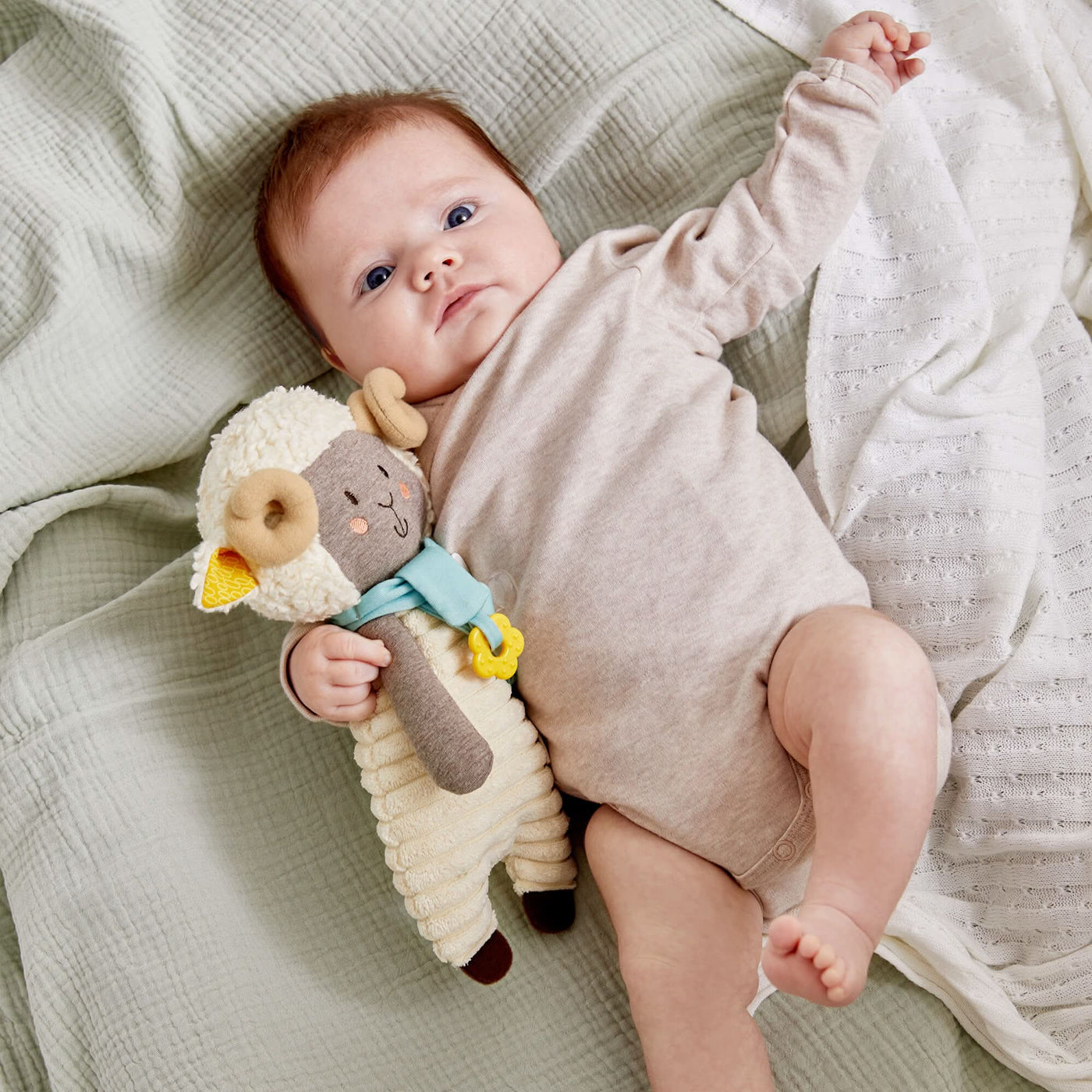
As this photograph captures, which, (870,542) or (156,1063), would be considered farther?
(870,542)

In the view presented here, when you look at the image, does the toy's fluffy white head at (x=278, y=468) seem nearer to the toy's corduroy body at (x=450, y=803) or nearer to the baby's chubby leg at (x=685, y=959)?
the toy's corduroy body at (x=450, y=803)

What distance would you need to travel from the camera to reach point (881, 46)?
124 cm

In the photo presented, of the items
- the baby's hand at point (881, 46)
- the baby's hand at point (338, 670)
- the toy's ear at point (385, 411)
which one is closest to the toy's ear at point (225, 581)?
the baby's hand at point (338, 670)

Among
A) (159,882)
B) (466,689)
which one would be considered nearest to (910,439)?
(466,689)

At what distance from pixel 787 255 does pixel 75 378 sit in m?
0.90

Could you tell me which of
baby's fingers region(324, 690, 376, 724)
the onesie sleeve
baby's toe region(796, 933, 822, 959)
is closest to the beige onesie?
the onesie sleeve

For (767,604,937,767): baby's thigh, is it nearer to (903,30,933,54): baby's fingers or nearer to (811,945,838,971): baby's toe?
(811,945,838,971): baby's toe

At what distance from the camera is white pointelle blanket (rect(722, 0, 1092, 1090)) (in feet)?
3.75

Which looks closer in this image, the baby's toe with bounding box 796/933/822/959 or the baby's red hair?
the baby's toe with bounding box 796/933/822/959

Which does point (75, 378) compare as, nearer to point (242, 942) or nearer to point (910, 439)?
point (242, 942)

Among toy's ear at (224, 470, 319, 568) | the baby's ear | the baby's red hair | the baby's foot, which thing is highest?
the baby's red hair

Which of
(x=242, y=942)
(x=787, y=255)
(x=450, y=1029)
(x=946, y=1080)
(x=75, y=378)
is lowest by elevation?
(x=946, y=1080)

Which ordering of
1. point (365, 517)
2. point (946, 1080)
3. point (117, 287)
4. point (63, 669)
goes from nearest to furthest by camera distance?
point (365, 517) → point (946, 1080) → point (63, 669) → point (117, 287)

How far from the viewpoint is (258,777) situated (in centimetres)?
133
